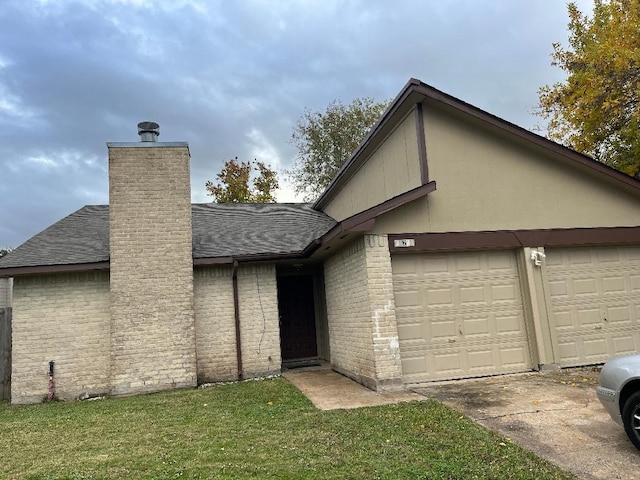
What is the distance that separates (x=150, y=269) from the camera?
9664mm

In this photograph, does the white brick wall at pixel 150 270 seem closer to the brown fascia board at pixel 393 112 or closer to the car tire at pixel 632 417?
the brown fascia board at pixel 393 112

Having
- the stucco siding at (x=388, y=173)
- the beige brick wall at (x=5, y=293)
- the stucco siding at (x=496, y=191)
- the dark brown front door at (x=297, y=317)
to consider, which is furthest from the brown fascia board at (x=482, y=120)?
the beige brick wall at (x=5, y=293)

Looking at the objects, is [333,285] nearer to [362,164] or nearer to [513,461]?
[362,164]

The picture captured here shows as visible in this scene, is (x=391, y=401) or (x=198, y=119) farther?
(x=198, y=119)

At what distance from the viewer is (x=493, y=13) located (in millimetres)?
14164

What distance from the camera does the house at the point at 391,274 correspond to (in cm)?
845

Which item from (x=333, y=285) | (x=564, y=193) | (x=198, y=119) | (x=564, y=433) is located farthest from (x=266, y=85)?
(x=564, y=433)

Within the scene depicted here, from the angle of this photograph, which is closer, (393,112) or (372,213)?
(372,213)

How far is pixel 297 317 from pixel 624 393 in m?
9.33

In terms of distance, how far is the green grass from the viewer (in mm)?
4195

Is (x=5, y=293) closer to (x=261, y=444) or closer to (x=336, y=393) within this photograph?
(x=336, y=393)

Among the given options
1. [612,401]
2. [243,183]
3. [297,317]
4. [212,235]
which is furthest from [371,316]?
[243,183]

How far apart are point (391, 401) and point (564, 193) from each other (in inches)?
230

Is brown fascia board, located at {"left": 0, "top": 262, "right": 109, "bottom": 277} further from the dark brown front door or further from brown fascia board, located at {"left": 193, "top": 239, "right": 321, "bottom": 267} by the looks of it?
the dark brown front door
